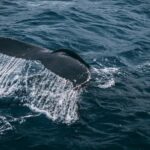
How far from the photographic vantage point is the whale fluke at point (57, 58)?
6.04m

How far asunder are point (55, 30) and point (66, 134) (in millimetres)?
6903

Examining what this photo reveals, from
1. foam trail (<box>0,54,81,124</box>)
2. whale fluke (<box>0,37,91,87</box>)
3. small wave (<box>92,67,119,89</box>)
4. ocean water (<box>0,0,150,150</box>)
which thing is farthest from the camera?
small wave (<box>92,67,119,89</box>)

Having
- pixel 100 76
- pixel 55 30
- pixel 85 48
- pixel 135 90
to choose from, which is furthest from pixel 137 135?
pixel 55 30

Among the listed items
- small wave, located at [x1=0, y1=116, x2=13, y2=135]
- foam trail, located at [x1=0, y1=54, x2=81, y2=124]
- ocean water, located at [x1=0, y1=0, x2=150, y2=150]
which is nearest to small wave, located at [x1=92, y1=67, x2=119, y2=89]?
ocean water, located at [x1=0, y1=0, x2=150, y2=150]

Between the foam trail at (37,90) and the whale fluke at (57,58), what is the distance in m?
0.15

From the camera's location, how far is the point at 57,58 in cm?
670

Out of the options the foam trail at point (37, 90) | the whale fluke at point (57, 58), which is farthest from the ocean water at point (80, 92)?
the whale fluke at point (57, 58)

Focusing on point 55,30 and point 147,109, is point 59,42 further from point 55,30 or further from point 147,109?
point 147,109

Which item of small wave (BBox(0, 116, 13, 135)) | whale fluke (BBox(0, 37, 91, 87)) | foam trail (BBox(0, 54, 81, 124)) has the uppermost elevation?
whale fluke (BBox(0, 37, 91, 87))

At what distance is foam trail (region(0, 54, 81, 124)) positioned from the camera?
733cm

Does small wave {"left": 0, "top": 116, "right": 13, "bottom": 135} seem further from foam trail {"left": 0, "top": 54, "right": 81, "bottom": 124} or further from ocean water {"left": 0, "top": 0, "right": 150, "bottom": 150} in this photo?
foam trail {"left": 0, "top": 54, "right": 81, "bottom": 124}

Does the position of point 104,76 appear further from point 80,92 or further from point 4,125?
point 80,92

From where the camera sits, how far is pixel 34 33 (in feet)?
43.3

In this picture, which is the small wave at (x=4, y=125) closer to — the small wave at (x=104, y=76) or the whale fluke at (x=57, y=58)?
the whale fluke at (x=57, y=58)
